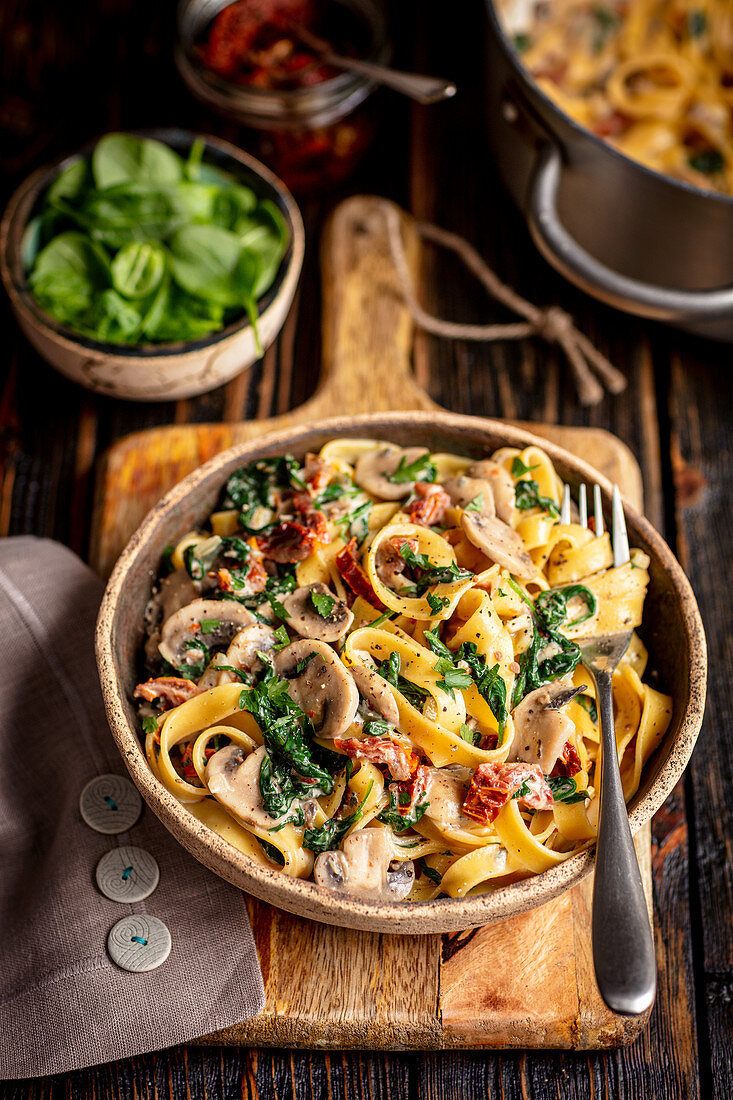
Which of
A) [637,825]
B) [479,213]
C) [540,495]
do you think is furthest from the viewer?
[479,213]

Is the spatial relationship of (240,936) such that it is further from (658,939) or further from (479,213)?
(479,213)

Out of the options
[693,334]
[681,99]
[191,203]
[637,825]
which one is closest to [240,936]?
[637,825]

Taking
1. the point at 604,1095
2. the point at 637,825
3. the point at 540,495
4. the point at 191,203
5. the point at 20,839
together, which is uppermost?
the point at 191,203

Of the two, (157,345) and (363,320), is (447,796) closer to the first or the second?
(157,345)

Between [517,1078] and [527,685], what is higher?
[527,685]

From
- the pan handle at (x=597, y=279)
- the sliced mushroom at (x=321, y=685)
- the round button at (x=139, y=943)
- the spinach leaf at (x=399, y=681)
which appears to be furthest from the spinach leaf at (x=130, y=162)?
the round button at (x=139, y=943)

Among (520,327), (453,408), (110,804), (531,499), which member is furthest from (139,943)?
(520,327)

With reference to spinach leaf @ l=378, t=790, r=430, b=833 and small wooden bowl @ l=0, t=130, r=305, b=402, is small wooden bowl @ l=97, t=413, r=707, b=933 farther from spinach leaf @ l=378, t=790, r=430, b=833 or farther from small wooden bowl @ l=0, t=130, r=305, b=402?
small wooden bowl @ l=0, t=130, r=305, b=402

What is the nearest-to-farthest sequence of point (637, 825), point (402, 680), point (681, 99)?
point (637, 825), point (402, 680), point (681, 99)
